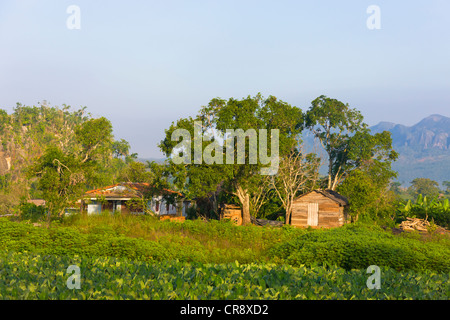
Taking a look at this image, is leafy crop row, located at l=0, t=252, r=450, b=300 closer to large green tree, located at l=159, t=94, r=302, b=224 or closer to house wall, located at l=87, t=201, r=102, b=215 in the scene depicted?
large green tree, located at l=159, t=94, r=302, b=224

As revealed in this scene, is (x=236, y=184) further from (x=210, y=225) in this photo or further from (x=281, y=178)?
(x=210, y=225)

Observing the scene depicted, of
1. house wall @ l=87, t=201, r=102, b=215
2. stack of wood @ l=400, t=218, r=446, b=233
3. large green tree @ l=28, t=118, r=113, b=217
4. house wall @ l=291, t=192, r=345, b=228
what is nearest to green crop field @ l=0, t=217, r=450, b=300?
large green tree @ l=28, t=118, r=113, b=217

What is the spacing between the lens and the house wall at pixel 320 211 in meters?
34.2

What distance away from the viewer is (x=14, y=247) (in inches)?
566

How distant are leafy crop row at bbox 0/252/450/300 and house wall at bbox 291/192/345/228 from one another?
87.0 feet

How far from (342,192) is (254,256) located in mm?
22773

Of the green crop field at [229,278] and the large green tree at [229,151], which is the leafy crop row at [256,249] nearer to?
the green crop field at [229,278]

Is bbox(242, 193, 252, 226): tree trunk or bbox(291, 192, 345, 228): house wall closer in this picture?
bbox(242, 193, 252, 226): tree trunk

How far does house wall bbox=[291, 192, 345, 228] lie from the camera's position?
112 ft

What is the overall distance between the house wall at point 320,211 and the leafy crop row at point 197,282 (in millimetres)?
26523

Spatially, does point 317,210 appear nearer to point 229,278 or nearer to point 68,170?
point 68,170

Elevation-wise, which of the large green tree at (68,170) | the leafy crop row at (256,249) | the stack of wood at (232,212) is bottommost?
the stack of wood at (232,212)

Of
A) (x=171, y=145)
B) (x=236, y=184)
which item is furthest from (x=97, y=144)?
(x=236, y=184)


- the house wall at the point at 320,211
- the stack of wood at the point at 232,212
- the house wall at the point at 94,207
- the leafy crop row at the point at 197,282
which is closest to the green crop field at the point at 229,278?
the leafy crop row at the point at 197,282
